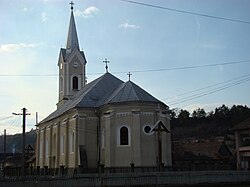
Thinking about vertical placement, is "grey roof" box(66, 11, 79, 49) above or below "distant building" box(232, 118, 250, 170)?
above

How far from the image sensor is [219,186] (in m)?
30.3

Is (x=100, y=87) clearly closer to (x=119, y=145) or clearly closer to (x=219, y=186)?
(x=119, y=145)

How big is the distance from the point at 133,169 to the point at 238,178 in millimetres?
9557

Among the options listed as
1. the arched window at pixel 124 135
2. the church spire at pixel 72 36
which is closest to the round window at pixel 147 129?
the arched window at pixel 124 135

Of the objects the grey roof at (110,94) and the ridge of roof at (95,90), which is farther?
the ridge of roof at (95,90)

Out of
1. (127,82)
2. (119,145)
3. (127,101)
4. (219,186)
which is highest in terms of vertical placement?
(127,82)

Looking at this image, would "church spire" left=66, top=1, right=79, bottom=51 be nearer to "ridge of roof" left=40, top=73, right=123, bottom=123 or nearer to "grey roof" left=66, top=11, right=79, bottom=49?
"grey roof" left=66, top=11, right=79, bottom=49

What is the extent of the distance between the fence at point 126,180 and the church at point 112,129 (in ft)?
17.4

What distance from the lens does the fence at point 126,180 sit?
91.3 ft

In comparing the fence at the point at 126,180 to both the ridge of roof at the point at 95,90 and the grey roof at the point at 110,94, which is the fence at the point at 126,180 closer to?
the grey roof at the point at 110,94

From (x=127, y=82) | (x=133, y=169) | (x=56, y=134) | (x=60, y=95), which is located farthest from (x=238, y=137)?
(x=60, y=95)

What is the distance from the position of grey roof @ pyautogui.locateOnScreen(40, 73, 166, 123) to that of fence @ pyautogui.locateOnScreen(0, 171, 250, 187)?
43.2ft

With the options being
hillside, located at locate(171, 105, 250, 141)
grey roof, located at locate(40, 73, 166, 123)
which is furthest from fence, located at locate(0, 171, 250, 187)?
hillside, located at locate(171, 105, 250, 141)

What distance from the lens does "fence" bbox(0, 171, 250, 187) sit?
27819 mm
